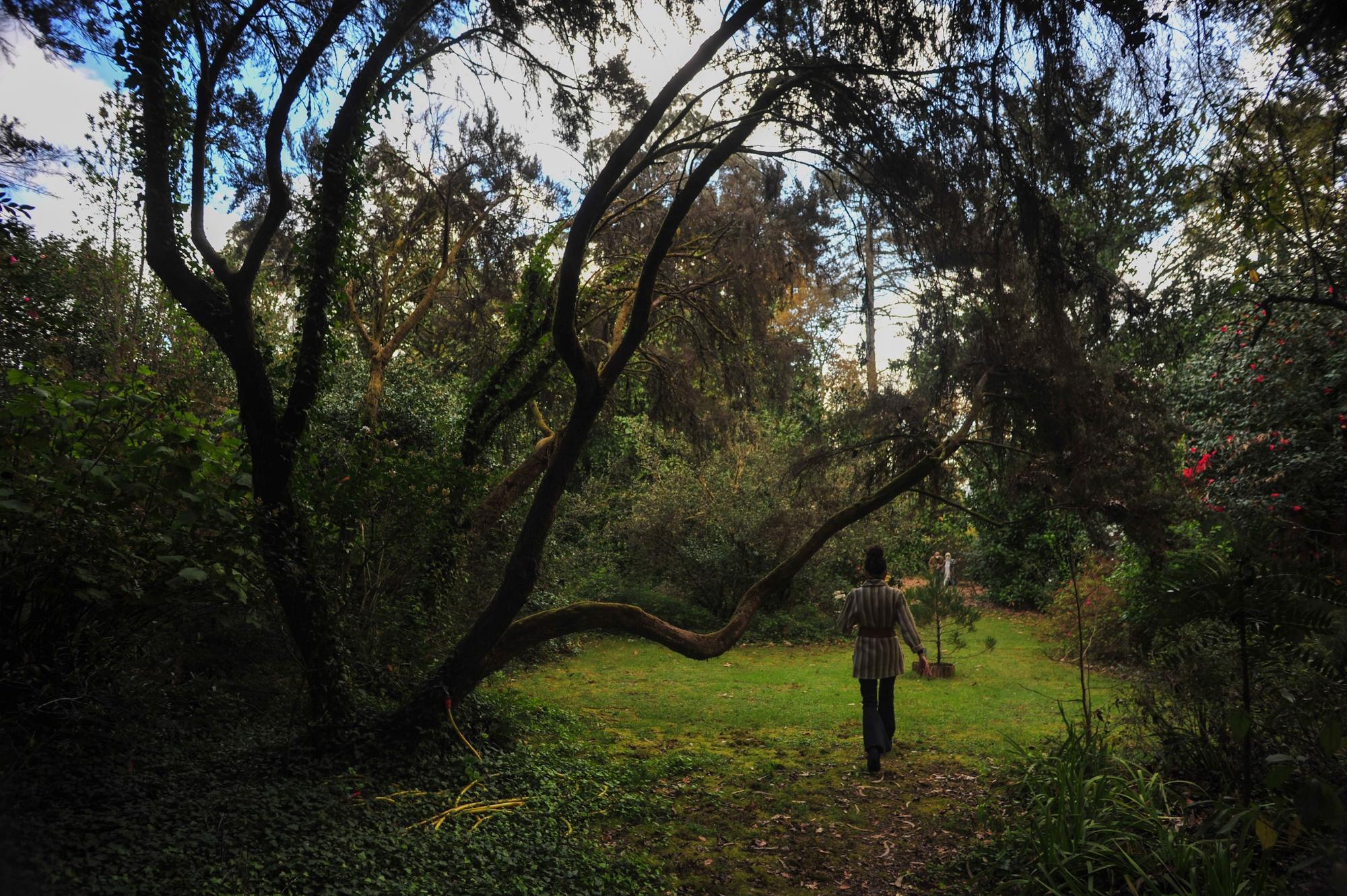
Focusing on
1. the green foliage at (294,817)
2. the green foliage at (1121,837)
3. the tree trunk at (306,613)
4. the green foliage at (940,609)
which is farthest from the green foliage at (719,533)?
the green foliage at (1121,837)

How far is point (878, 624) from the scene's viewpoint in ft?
24.1

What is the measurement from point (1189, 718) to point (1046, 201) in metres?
3.43

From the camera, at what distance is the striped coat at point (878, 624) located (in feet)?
23.6

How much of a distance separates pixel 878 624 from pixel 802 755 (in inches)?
61.4

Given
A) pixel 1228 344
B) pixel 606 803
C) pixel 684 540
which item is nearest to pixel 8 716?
pixel 606 803

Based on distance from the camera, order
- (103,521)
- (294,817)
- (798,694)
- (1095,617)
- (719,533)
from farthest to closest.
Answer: (719,533), (1095,617), (798,694), (294,817), (103,521)

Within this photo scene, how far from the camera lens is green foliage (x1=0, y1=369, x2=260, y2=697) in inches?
163

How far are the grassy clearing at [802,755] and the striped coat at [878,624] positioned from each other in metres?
0.91

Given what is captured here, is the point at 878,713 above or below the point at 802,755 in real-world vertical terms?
above

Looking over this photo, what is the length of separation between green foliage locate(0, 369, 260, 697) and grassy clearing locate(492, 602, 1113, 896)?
125 inches

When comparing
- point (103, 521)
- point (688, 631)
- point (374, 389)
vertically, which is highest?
point (374, 389)

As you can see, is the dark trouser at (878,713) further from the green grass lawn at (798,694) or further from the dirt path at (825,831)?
the green grass lawn at (798,694)

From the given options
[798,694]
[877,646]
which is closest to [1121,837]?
[877,646]

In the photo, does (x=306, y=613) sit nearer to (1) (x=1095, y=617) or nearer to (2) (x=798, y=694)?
(2) (x=798, y=694)
